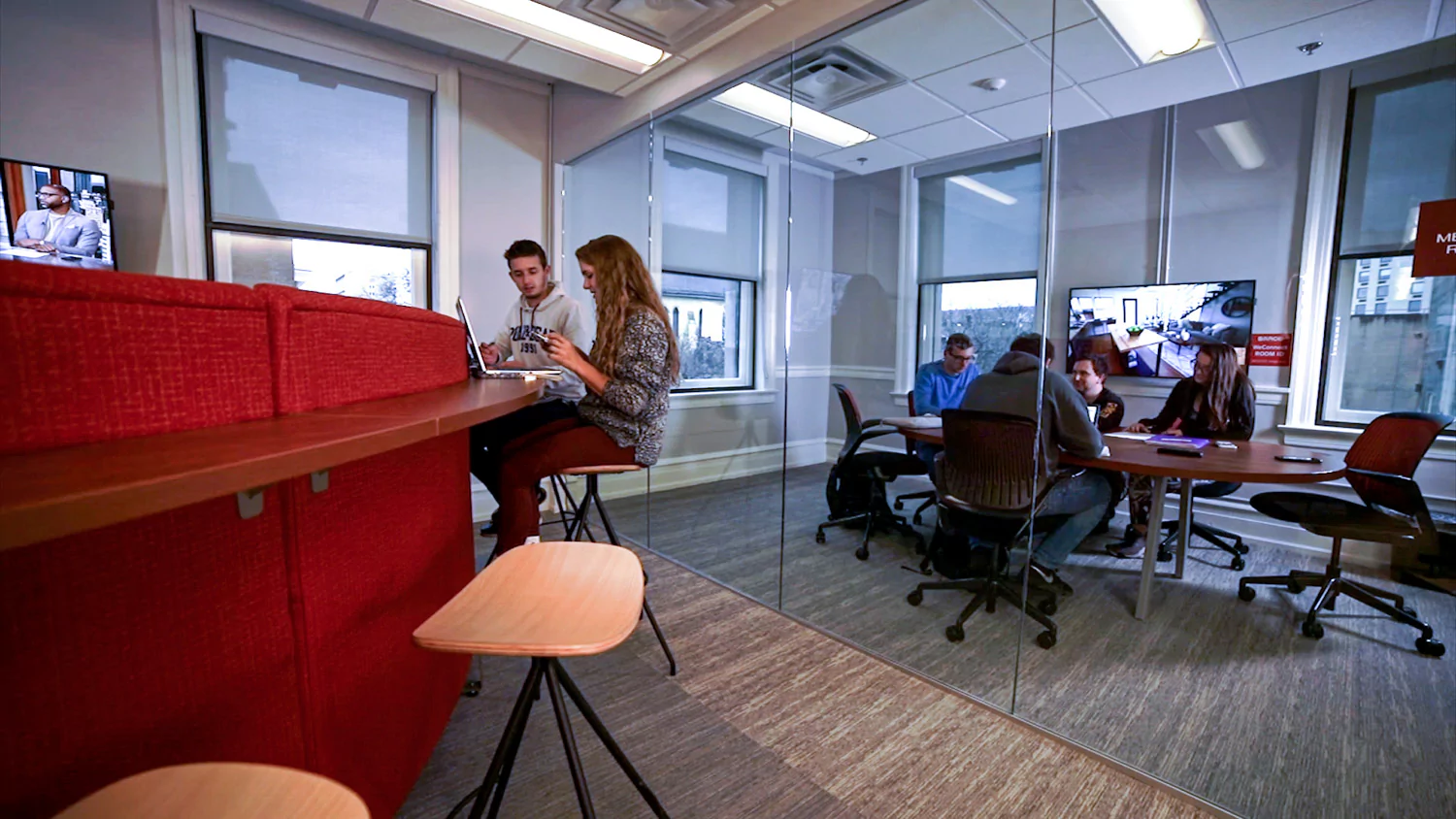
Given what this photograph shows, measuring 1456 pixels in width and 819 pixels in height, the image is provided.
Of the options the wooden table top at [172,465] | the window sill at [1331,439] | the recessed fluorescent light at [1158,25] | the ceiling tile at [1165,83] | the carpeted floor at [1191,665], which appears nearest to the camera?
the wooden table top at [172,465]

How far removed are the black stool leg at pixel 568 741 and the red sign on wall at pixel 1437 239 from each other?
288 centimetres

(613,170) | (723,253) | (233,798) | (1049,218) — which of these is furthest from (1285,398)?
(233,798)

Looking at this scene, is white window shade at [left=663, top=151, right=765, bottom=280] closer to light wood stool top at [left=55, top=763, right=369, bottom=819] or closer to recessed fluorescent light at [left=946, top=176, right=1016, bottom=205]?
recessed fluorescent light at [left=946, top=176, right=1016, bottom=205]

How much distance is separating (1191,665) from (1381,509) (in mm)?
1206

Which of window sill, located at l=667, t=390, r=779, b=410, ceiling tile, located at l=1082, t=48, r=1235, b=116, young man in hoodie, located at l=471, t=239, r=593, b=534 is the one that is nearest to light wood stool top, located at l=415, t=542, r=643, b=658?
young man in hoodie, located at l=471, t=239, r=593, b=534

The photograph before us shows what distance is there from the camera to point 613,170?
4500mm

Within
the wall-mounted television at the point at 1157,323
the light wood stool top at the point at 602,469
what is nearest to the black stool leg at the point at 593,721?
the light wood stool top at the point at 602,469

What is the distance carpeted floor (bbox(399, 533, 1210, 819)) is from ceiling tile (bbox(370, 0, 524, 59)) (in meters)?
3.26

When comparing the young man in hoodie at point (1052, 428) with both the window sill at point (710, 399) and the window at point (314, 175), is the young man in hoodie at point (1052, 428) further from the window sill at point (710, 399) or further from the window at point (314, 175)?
the window at point (314, 175)

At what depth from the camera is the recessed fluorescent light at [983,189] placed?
2.43m

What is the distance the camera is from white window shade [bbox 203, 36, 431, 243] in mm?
3389

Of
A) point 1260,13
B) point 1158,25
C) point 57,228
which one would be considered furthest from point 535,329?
point 1260,13

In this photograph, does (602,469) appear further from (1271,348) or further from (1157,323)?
(1271,348)

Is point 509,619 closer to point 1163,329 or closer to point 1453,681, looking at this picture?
point 1453,681
